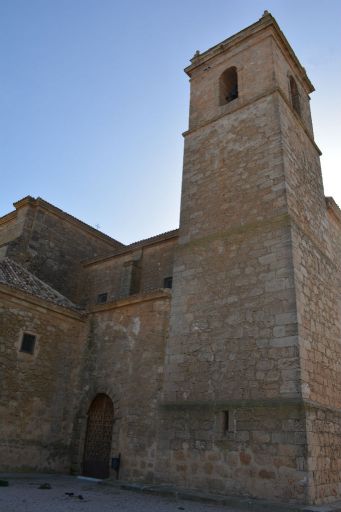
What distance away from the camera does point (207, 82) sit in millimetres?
12633

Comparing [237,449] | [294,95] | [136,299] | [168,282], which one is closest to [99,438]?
[136,299]

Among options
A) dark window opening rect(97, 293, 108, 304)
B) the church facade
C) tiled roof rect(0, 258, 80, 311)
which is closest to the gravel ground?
the church facade

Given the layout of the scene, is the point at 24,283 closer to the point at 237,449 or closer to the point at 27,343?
the point at 27,343

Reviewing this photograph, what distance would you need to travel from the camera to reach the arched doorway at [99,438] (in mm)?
9125

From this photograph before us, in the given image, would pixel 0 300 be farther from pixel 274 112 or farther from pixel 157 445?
pixel 274 112

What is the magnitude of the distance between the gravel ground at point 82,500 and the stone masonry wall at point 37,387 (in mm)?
1005

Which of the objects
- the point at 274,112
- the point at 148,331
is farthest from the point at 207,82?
the point at 148,331

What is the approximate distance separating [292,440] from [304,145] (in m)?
7.61

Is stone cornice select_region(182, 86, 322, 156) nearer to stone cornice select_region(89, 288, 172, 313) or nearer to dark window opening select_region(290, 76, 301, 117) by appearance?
dark window opening select_region(290, 76, 301, 117)

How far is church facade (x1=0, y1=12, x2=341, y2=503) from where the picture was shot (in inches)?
282

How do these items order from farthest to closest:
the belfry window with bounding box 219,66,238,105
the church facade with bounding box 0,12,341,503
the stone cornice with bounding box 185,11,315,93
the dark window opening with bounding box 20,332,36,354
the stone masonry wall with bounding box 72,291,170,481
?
the belfry window with bounding box 219,66,238,105 < the stone cornice with bounding box 185,11,315,93 < the dark window opening with bounding box 20,332,36,354 < the stone masonry wall with bounding box 72,291,170,481 < the church facade with bounding box 0,12,341,503

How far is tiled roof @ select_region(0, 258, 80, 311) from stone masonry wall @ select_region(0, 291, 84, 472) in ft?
1.02

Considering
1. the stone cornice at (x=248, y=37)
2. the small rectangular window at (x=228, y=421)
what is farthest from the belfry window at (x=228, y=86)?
the small rectangular window at (x=228, y=421)

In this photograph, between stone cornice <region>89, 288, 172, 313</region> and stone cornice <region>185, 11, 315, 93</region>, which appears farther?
stone cornice <region>185, 11, 315, 93</region>
